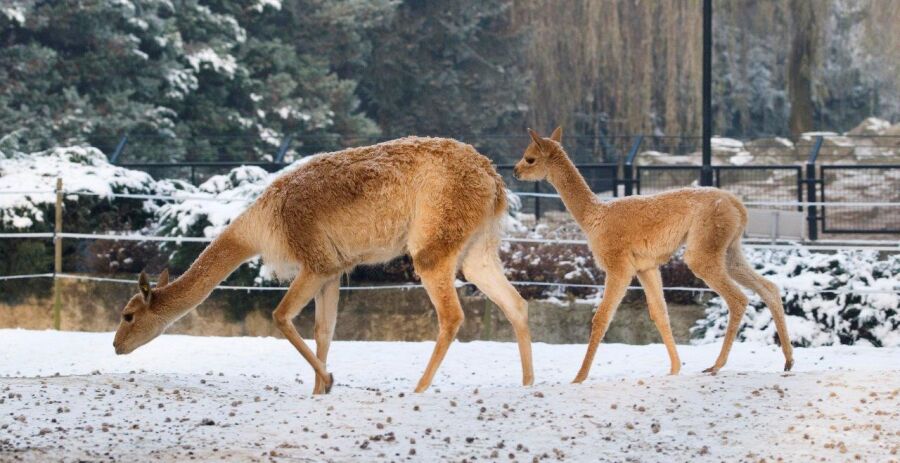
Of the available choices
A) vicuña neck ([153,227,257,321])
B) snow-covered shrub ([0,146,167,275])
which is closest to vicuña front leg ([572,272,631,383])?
vicuña neck ([153,227,257,321])

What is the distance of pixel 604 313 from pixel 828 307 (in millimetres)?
3853

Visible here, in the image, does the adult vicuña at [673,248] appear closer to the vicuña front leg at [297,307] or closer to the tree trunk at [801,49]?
the vicuña front leg at [297,307]

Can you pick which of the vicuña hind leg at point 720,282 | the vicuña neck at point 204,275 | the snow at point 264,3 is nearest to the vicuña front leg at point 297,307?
the vicuña neck at point 204,275

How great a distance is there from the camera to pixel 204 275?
8.53m

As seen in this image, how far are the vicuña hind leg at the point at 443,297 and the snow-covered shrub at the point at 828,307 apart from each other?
4271mm

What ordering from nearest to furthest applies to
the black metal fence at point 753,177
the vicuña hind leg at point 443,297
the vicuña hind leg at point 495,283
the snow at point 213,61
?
the vicuña hind leg at point 443,297, the vicuña hind leg at point 495,283, the black metal fence at point 753,177, the snow at point 213,61

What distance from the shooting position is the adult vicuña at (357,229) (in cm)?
830

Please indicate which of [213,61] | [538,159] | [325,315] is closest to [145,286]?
[325,315]

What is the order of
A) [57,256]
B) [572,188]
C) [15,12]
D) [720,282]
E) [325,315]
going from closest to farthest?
[720,282]
[325,315]
[572,188]
[57,256]
[15,12]

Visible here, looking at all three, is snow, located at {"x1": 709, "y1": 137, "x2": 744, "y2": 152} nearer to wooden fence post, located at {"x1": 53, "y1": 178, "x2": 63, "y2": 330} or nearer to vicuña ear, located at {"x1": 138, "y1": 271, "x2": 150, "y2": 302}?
wooden fence post, located at {"x1": 53, "y1": 178, "x2": 63, "y2": 330}

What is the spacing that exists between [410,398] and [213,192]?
8.24m

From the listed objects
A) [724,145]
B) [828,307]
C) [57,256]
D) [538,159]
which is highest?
[538,159]

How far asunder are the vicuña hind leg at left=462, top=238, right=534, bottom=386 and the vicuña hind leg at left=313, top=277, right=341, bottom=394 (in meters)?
0.84

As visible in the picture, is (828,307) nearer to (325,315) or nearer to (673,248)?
(673,248)
